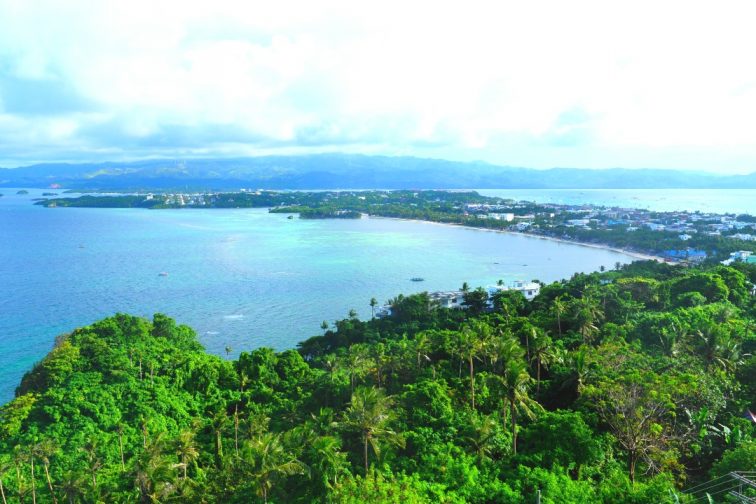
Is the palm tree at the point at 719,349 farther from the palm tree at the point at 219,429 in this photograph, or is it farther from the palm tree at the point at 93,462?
the palm tree at the point at 93,462

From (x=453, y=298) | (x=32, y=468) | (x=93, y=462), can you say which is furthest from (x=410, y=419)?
(x=453, y=298)

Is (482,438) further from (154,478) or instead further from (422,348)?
(154,478)

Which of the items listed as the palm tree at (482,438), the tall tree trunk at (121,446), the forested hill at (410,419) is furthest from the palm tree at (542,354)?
the tall tree trunk at (121,446)

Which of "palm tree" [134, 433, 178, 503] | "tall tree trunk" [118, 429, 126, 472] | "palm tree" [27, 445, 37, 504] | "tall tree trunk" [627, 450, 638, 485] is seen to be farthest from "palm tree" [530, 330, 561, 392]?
"palm tree" [27, 445, 37, 504]

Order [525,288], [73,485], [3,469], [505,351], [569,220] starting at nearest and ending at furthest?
1. [73,485]
2. [3,469]
3. [505,351]
4. [525,288]
5. [569,220]

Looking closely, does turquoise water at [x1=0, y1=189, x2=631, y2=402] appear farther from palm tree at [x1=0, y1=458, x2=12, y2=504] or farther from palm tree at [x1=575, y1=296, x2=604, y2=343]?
palm tree at [x1=575, y1=296, x2=604, y2=343]

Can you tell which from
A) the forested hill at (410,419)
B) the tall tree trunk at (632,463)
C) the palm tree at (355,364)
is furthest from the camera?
the palm tree at (355,364)

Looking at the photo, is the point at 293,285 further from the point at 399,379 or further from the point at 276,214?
the point at 276,214
